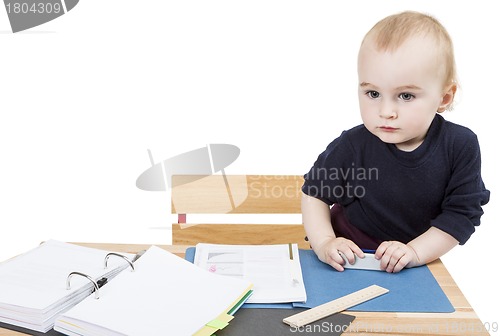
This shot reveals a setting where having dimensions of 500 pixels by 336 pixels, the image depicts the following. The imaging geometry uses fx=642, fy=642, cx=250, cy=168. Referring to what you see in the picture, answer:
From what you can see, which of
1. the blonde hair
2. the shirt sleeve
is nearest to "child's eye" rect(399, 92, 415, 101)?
the blonde hair

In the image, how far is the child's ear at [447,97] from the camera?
1634 millimetres

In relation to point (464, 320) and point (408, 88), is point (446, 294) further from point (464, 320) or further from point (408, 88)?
point (408, 88)

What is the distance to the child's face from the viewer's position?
1.52m

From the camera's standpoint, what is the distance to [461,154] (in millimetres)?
1683

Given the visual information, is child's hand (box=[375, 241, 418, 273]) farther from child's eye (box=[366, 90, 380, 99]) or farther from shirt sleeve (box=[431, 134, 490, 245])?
child's eye (box=[366, 90, 380, 99])

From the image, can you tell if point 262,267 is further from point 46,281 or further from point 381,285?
point 46,281

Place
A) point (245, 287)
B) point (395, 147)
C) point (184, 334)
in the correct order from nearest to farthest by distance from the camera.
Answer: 1. point (184, 334)
2. point (245, 287)
3. point (395, 147)

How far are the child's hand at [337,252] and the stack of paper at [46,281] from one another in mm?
499

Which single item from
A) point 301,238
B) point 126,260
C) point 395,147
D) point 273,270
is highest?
point 395,147

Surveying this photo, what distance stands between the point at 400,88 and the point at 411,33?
0.44 ft

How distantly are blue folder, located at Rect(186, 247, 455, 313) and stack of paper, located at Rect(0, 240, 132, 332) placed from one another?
26cm

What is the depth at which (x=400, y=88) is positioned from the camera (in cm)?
153

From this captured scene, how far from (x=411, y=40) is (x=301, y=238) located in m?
0.86

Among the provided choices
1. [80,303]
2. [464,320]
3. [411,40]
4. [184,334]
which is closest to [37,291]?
[80,303]
